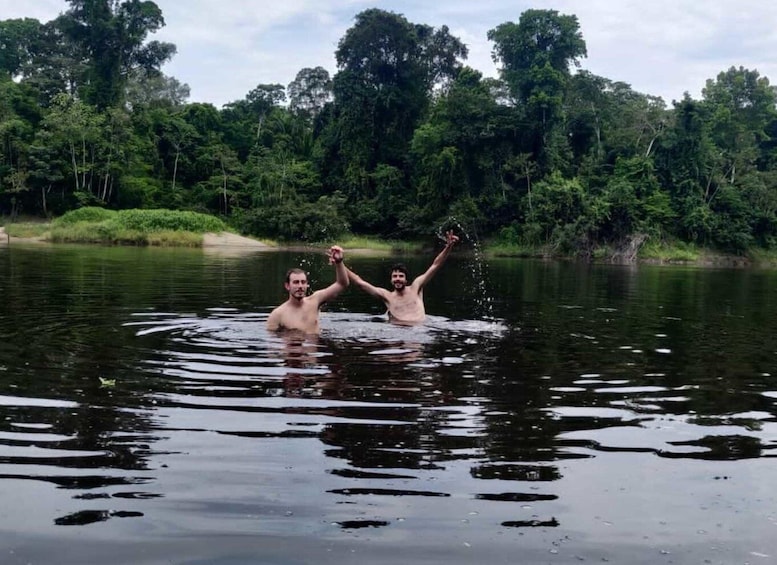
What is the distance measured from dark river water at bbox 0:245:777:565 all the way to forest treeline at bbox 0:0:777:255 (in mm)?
39890

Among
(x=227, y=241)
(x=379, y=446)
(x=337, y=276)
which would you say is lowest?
(x=379, y=446)

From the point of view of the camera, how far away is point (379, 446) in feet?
15.1

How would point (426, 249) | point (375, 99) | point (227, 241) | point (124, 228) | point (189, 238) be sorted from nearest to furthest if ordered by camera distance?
point (124, 228), point (189, 238), point (227, 241), point (426, 249), point (375, 99)

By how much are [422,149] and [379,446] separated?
1997 inches

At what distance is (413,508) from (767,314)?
13.1 metres

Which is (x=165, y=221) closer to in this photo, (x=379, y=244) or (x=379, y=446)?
(x=379, y=244)

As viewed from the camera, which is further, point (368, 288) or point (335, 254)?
point (368, 288)

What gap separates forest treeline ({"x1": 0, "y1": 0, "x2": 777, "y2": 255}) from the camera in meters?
49.7

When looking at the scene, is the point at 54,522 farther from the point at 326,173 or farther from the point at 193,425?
the point at 326,173

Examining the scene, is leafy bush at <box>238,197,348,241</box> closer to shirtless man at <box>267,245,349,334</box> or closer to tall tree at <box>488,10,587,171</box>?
tall tree at <box>488,10,587,171</box>

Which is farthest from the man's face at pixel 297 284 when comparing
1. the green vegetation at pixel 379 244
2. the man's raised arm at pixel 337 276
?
the green vegetation at pixel 379 244

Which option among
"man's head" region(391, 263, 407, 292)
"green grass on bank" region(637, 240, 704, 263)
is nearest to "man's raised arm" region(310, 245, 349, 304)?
"man's head" region(391, 263, 407, 292)

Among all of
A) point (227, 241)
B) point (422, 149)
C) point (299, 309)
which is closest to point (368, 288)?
point (299, 309)

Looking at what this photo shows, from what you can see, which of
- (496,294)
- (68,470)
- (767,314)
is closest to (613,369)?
(68,470)
